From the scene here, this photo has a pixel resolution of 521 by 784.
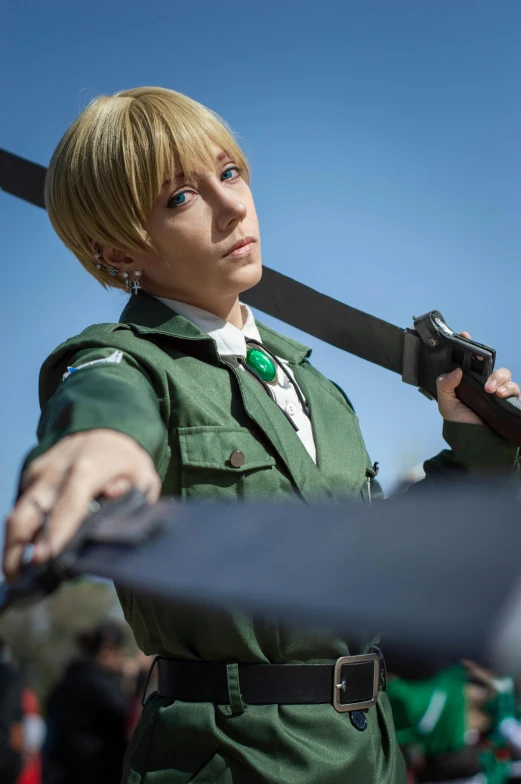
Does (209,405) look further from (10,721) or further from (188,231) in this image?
(10,721)

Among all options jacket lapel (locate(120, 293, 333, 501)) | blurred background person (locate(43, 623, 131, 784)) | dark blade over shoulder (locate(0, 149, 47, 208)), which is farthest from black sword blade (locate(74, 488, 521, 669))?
blurred background person (locate(43, 623, 131, 784))

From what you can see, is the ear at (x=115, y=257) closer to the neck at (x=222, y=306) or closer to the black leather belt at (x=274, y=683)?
the neck at (x=222, y=306)

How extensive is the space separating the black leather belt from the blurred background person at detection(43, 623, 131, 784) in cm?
383

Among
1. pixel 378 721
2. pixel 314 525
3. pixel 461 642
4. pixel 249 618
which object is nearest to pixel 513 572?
pixel 461 642

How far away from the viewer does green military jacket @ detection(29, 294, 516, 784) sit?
4.71ft

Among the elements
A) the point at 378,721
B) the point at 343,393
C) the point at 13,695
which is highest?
the point at 343,393

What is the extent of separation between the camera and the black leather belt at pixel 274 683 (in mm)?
1469

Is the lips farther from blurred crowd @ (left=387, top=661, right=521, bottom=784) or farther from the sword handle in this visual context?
blurred crowd @ (left=387, top=661, right=521, bottom=784)

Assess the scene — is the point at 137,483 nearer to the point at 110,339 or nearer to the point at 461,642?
the point at 461,642

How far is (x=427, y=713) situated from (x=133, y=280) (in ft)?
3.63

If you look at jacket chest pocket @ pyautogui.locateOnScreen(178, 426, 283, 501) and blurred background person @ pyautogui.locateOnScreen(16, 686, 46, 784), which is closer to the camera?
jacket chest pocket @ pyautogui.locateOnScreen(178, 426, 283, 501)

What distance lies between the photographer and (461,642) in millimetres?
542

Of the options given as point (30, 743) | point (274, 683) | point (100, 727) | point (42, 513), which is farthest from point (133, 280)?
point (30, 743)

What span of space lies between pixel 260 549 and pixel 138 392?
19.6 inches
